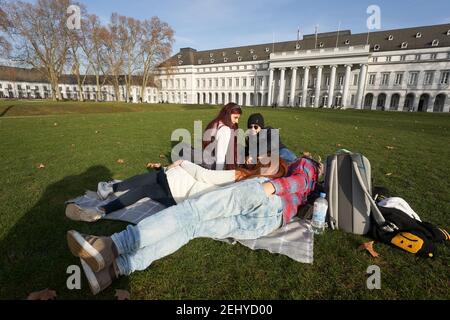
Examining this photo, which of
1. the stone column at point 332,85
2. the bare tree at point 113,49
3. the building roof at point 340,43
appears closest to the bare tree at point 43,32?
the bare tree at point 113,49

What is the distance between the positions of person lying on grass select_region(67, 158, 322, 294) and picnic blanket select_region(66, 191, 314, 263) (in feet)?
0.36

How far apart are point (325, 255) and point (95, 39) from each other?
159 feet

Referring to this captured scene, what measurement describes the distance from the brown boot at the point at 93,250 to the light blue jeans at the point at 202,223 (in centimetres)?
10

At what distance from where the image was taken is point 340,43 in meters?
61.2

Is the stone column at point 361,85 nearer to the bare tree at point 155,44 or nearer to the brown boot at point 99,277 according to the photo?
the bare tree at point 155,44

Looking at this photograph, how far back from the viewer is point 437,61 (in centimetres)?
5156

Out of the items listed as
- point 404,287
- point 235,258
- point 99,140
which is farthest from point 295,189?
point 99,140

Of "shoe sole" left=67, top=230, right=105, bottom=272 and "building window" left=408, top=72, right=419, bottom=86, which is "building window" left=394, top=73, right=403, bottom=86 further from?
"shoe sole" left=67, top=230, right=105, bottom=272

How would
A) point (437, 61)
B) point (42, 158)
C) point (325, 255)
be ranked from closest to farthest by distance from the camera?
point (325, 255)
point (42, 158)
point (437, 61)

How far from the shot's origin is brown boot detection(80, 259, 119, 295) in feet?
6.83

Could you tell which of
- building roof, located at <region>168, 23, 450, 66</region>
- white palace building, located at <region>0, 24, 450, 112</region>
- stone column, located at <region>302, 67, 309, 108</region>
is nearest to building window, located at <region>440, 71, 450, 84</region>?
white palace building, located at <region>0, 24, 450, 112</region>
